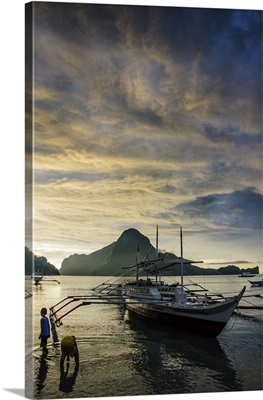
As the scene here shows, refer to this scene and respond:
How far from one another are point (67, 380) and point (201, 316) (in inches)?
327

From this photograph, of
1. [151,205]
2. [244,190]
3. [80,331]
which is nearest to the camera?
[244,190]

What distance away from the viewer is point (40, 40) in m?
7.05

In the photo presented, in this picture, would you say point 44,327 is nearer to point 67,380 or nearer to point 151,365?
point 67,380

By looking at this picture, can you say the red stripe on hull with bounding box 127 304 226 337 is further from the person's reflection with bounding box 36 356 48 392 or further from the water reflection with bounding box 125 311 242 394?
the person's reflection with bounding box 36 356 48 392

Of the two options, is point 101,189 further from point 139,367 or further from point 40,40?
point 40,40

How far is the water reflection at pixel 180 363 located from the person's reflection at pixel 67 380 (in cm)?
132

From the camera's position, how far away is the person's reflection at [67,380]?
756 cm

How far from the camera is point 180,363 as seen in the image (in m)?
11.0

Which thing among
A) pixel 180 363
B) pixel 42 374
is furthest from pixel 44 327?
pixel 180 363

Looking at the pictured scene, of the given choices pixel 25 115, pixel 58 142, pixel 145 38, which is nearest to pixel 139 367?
pixel 58 142

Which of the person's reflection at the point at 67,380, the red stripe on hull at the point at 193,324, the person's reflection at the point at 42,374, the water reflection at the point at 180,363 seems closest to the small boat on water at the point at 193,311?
the red stripe on hull at the point at 193,324

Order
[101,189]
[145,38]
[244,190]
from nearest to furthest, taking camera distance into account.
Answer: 1. [145,38]
2. [244,190]
3. [101,189]

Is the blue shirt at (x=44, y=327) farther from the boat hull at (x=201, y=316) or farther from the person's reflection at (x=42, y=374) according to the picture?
the boat hull at (x=201, y=316)

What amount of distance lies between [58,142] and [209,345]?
9.06m
